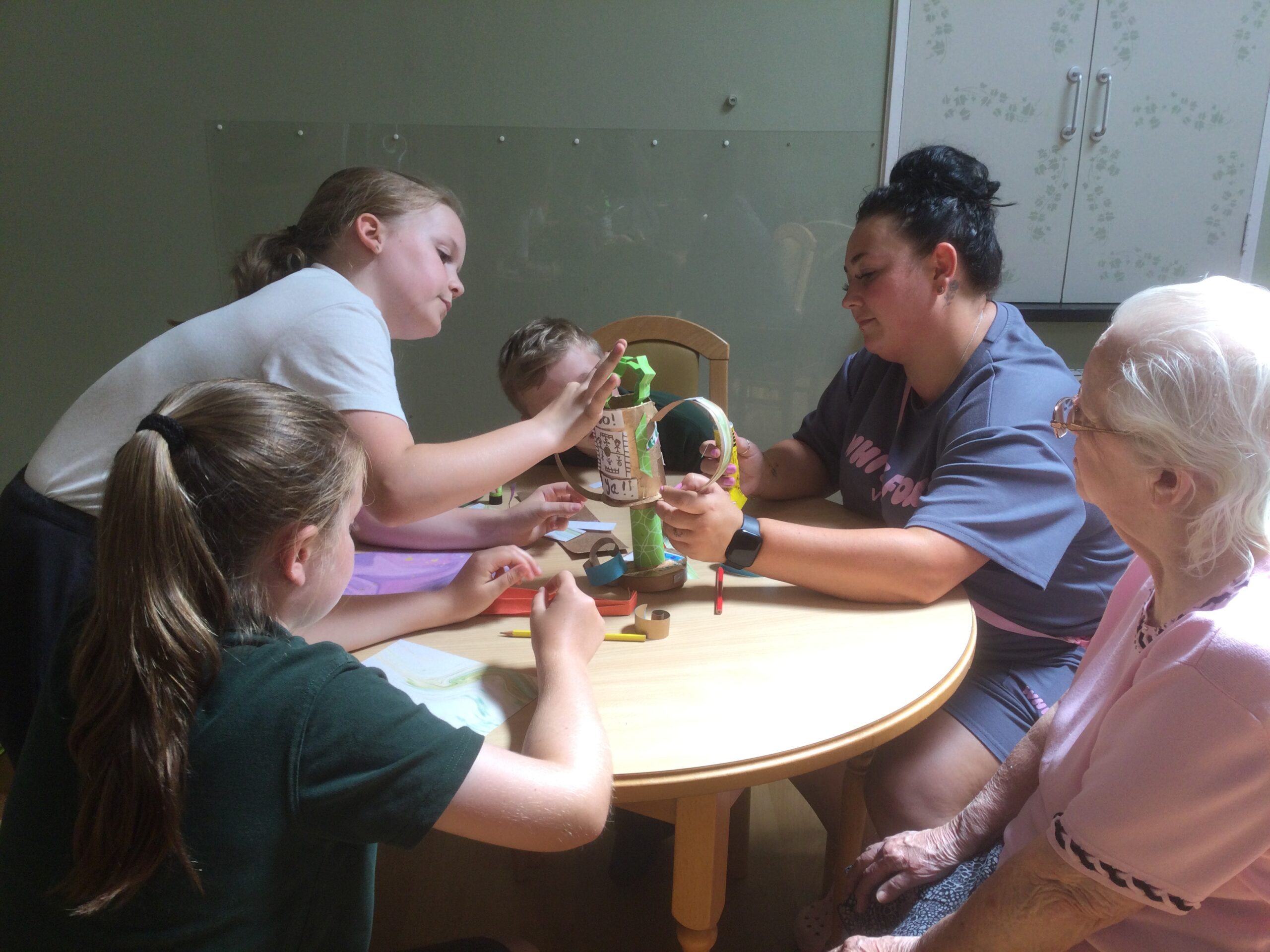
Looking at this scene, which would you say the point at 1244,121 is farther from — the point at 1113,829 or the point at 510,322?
the point at 1113,829

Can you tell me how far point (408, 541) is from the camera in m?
1.44

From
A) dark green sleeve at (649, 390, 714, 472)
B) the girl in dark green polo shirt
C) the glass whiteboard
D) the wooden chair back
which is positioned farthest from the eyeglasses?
the glass whiteboard

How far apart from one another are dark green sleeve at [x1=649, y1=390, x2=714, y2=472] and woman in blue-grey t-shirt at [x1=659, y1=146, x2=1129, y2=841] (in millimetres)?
Result: 434

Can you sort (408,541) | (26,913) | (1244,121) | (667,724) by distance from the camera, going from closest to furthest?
(26,913) → (667,724) → (408,541) → (1244,121)

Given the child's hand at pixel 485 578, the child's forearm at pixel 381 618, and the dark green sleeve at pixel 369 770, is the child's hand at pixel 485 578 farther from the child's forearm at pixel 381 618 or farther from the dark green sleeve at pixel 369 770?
the dark green sleeve at pixel 369 770

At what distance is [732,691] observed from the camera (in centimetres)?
95

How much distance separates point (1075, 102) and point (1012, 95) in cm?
23

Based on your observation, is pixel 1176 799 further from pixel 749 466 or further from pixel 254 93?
pixel 254 93

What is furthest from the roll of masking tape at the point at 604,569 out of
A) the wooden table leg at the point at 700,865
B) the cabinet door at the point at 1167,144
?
the cabinet door at the point at 1167,144

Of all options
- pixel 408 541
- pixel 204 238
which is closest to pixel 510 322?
pixel 204 238

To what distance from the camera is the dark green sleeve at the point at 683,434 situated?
6.88 ft

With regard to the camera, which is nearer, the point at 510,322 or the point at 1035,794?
the point at 1035,794

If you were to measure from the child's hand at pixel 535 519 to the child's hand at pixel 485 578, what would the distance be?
0.83ft

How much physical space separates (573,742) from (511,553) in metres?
0.42
